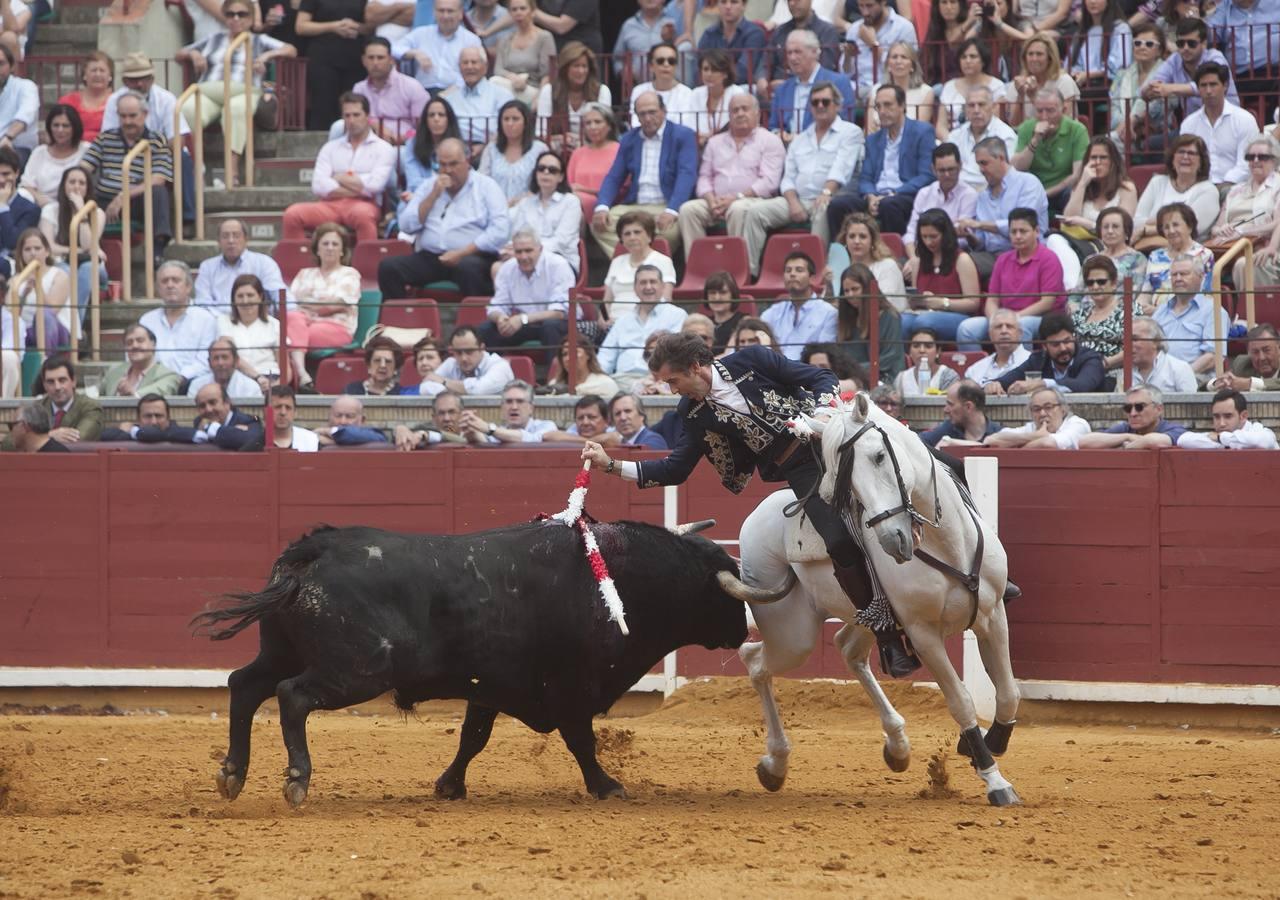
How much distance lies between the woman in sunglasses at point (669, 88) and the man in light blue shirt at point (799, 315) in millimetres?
2733

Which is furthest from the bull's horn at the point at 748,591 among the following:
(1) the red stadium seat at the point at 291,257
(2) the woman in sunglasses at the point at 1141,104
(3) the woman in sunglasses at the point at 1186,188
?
(1) the red stadium seat at the point at 291,257

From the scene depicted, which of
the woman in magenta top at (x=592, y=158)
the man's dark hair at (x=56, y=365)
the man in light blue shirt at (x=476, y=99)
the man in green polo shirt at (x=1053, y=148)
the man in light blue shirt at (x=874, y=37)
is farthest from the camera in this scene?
the man in light blue shirt at (x=476, y=99)

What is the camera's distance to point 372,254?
14375 millimetres

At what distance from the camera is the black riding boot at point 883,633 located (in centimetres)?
741

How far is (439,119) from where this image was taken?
48.3 feet

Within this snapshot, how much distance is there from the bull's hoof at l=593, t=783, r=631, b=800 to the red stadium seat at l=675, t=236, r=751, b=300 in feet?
20.0

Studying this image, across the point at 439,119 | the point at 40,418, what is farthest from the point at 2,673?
the point at 439,119

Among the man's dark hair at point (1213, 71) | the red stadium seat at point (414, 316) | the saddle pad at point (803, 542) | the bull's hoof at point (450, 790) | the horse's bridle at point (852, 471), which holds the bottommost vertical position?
the bull's hoof at point (450, 790)

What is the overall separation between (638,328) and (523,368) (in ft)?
3.02

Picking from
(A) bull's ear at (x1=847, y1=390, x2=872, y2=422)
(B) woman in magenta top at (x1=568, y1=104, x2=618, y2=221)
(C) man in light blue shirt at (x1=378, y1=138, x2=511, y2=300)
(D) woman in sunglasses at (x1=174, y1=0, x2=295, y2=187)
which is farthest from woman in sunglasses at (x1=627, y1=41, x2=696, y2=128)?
(A) bull's ear at (x1=847, y1=390, x2=872, y2=422)

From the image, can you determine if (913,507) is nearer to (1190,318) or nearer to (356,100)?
(1190,318)

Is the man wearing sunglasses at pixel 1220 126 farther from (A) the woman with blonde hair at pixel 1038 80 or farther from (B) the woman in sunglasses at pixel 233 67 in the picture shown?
(B) the woman in sunglasses at pixel 233 67

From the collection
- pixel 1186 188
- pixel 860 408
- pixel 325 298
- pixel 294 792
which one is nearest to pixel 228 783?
pixel 294 792

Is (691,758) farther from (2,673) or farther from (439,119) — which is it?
(439,119)
